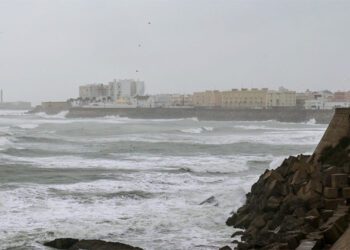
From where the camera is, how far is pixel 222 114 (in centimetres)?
8512

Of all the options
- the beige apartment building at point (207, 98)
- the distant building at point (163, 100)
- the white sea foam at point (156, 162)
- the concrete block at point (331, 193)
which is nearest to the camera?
the concrete block at point (331, 193)

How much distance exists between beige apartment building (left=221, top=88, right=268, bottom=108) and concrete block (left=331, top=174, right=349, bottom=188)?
105510 mm

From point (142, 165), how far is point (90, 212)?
822 cm

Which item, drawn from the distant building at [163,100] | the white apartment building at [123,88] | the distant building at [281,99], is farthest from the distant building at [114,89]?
the distant building at [281,99]

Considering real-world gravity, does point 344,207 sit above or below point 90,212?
above

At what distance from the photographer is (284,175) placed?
36.4ft

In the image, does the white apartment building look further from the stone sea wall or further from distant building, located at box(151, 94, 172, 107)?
the stone sea wall

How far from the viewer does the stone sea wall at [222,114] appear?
74.8 m

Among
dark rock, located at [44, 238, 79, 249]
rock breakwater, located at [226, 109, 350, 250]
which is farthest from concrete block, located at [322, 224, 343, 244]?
dark rock, located at [44, 238, 79, 249]

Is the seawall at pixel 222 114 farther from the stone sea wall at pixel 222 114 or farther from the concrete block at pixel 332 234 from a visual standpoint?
the concrete block at pixel 332 234

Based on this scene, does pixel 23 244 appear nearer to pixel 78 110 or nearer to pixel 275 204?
pixel 275 204

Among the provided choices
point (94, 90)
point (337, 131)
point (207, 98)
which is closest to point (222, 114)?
point (207, 98)

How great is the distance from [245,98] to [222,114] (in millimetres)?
35031

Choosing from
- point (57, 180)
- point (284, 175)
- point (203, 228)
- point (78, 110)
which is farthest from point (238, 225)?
point (78, 110)
